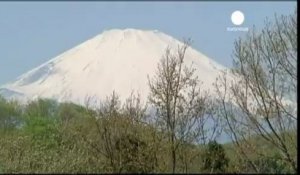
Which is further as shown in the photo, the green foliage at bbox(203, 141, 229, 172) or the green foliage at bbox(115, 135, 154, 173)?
the green foliage at bbox(203, 141, 229, 172)

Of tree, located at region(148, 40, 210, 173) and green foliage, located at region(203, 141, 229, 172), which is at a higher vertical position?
tree, located at region(148, 40, 210, 173)

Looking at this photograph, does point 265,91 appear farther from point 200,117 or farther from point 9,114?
point 9,114

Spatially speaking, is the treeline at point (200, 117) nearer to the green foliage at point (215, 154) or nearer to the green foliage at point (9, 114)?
the green foliage at point (215, 154)

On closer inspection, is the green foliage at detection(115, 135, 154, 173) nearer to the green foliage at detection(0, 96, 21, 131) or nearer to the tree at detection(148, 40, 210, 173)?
the tree at detection(148, 40, 210, 173)

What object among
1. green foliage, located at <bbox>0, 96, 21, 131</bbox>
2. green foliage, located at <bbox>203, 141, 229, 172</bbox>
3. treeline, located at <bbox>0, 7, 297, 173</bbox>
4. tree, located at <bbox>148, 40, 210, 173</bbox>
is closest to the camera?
green foliage, located at <bbox>203, 141, 229, 172</bbox>

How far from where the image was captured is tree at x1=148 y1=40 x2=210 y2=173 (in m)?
11.1

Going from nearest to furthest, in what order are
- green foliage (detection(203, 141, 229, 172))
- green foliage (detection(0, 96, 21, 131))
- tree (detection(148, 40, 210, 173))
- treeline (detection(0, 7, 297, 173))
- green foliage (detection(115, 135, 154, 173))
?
1. green foliage (detection(115, 135, 154, 173))
2. green foliage (detection(203, 141, 229, 172))
3. treeline (detection(0, 7, 297, 173))
4. tree (detection(148, 40, 210, 173))
5. green foliage (detection(0, 96, 21, 131))

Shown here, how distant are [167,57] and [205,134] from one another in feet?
5.90

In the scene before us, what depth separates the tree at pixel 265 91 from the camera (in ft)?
35.0

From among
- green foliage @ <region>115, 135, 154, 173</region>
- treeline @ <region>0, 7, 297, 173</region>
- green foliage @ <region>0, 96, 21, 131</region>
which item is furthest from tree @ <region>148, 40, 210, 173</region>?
green foliage @ <region>0, 96, 21, 131</region>

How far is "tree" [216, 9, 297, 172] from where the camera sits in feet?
35.0

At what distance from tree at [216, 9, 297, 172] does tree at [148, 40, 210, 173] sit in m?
0.79

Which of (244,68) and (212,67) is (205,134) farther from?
(212,67)

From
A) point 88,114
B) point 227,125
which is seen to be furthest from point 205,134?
point 88,114
